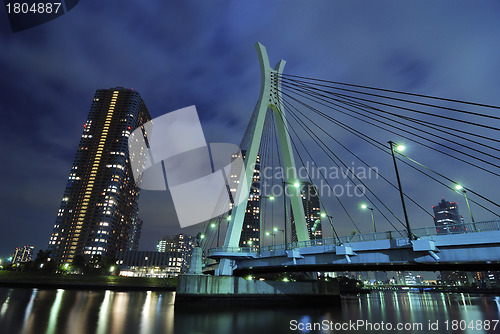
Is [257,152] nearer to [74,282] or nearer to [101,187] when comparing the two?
[74,282]

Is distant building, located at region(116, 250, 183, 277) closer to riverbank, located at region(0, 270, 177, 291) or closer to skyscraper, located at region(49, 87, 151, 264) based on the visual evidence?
skyscraper, located at region(49, 87, 151, 264)

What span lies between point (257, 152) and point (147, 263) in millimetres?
148952

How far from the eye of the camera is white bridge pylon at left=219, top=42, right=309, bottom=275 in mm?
32938

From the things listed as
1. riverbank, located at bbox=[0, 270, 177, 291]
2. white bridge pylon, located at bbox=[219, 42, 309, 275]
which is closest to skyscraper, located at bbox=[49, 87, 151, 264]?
riverbank, located at bbox=[0, 270, 177, 291]

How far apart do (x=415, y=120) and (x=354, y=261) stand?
12.8m

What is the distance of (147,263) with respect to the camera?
16038 centimetres

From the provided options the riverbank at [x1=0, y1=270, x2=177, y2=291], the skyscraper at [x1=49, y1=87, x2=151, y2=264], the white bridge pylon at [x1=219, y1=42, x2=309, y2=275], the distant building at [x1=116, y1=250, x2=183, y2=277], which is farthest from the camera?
the distant building at [x1=116, y1=250, x2=183, y2=277]

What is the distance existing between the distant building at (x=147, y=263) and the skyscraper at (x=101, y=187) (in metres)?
11.0

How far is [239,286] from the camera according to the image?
3362cm

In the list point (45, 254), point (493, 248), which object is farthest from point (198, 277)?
point (45, 254)

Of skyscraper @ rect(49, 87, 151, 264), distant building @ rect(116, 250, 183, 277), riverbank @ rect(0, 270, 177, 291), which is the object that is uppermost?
skyscraper @ rect(49, 87, 151, 264)

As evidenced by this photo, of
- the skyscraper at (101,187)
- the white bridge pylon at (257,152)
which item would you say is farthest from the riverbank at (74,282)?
the skyscraper at (101,187)

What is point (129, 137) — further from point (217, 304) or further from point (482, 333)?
point (482, 333)

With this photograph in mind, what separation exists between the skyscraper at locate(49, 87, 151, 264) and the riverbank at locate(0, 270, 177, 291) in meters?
94.1
